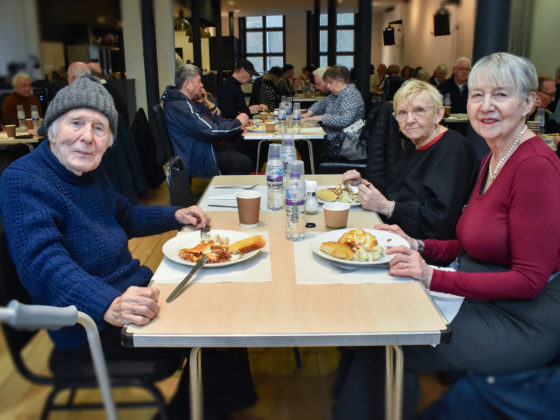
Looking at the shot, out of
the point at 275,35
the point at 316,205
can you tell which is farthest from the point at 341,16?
the point at 316,205

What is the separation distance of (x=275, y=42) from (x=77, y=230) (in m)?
21.7

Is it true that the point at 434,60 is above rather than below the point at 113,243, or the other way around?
above

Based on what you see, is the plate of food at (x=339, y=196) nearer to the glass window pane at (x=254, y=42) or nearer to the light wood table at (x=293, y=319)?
the light wood table at (x=293, y=319)

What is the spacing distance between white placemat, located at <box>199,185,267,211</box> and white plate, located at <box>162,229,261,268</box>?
0.43 metres

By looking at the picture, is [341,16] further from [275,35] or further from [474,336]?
[474,336]

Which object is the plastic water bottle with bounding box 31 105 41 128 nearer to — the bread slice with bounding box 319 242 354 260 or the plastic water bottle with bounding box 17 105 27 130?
the plastic water bottle with bounding box 17 105 27 130

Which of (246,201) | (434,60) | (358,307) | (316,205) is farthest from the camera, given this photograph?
(434,60)

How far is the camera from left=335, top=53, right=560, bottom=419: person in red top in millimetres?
1245

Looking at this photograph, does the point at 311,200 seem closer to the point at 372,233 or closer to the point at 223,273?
the point at 372,233

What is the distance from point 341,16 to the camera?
2194 centimetres

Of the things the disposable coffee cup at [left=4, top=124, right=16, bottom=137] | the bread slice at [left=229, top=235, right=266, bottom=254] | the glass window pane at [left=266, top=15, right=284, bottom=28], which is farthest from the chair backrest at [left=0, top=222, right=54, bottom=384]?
the glass window pane at [left=266, top=15, right=284, bottom=28]

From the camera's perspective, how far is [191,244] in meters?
1.55

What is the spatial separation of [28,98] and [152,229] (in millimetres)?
4581

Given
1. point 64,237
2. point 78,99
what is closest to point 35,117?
point 78,99
